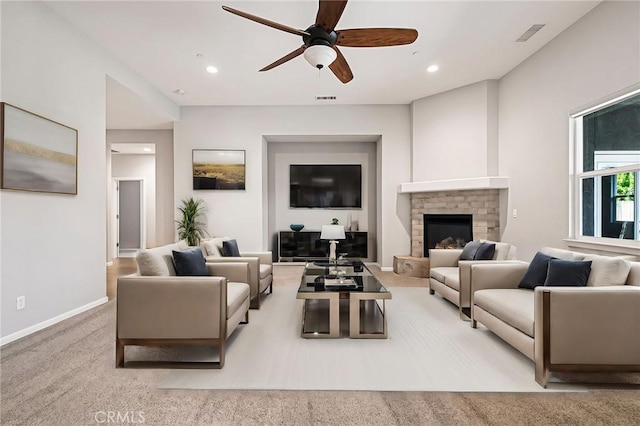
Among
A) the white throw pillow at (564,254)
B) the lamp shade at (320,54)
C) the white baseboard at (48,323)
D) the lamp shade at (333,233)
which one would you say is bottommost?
the white baseboard at (48,323)

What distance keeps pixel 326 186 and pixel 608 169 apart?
4572 millimetres

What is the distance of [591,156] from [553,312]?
2434mm

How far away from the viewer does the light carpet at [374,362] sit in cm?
203

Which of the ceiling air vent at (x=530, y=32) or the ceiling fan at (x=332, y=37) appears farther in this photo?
the ceiling air vent at (x=530, y=32)

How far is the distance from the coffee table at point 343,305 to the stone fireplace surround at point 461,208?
2424mm

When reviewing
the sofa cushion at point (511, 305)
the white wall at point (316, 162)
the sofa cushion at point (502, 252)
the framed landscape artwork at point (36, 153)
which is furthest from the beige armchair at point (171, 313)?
the white wall at point (316, 162)

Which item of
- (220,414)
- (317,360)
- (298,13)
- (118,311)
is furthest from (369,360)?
(298,13)

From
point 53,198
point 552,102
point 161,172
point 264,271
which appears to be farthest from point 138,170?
point 552,102

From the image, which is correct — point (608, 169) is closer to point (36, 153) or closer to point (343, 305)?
point (343, 305)

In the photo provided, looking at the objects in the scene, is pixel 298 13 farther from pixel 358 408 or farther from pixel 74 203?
pixel 358 408

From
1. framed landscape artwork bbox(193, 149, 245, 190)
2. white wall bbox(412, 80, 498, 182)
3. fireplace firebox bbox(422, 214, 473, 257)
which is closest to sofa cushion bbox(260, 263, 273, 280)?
framed landscape artwork bbox(193, 149, 245, 190)

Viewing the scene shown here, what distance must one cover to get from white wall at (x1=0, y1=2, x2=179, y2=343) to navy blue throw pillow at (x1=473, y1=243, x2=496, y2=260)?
14.6 ft

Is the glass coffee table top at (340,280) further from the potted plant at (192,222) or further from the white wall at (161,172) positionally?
the white wall at (161,172)

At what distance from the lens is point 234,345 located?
104 inches
